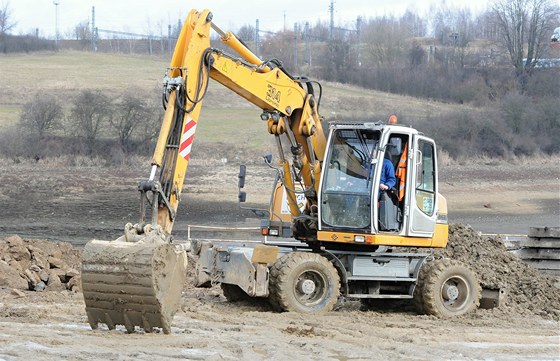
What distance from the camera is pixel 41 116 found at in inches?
1484

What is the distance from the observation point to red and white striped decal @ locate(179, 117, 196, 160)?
12836 millimetres

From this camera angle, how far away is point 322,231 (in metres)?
14.6

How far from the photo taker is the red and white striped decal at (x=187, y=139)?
1284 centimetres

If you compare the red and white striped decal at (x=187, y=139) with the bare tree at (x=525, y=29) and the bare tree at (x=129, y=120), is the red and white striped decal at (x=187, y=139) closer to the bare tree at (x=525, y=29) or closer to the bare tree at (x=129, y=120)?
the bare tree at (x=129, y=120)

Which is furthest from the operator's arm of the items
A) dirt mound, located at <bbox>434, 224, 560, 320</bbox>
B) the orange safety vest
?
dirt mound, located at <bbox>434, 224, 560, 320</bbox>

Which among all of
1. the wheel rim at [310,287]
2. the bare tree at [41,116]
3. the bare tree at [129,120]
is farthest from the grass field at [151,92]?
the wheel rim at [310,287]

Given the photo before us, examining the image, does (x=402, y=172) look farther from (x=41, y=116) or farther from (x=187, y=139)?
(x=41, y=116)

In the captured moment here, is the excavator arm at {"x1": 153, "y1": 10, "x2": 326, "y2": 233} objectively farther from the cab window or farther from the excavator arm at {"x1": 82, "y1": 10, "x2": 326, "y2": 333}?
the cab window

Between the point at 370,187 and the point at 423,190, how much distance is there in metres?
1.04

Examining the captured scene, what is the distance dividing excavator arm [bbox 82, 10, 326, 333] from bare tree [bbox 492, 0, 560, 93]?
148 ft

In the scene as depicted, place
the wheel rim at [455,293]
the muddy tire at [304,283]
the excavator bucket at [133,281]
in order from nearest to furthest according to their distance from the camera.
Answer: the excavator bucket at [133,281] → the muddy tire at [304,283] → the wheel rim at [455,293]

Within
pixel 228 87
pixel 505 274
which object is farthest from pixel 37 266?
pixel 505 274

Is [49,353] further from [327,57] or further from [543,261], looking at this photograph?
[327,57]

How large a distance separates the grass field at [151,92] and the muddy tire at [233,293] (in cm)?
2347
